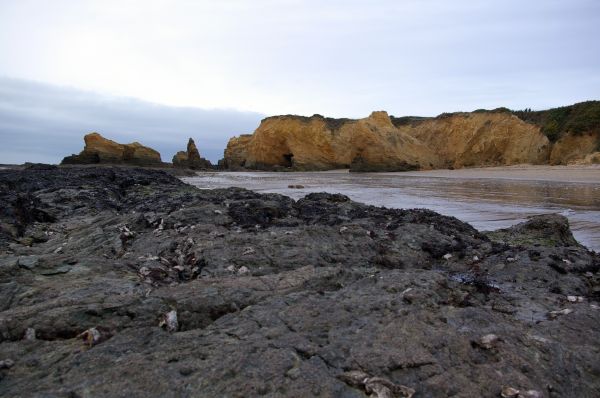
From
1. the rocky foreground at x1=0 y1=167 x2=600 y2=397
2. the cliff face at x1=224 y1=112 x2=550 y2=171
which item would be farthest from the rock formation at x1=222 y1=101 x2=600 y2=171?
the rocky foreground at x1=0 y1=167 x2=600 y2=397

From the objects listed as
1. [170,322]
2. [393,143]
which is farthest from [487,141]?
[170,322]

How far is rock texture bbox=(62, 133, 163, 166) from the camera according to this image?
43.6 meters

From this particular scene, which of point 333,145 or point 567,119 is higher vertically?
point 567,119

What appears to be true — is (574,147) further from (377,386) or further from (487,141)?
(377,386)

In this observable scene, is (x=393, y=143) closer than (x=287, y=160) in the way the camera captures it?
Yes

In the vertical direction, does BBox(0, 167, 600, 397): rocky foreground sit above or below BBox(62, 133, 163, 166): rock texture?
below

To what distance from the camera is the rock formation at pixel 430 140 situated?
3622 cm

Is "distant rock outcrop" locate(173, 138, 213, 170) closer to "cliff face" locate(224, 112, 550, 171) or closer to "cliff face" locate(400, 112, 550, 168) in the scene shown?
"cliff face" locate(224, 112, 550, 171)

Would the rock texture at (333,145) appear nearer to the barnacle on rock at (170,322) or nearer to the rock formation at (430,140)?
the rock formation at (430,140)

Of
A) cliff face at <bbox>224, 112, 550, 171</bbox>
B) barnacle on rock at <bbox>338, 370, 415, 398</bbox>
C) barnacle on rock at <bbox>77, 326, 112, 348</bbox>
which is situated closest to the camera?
barnacle on rock at <bbox>338, 370, 415, 398</bbox>

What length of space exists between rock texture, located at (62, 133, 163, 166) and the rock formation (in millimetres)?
13619

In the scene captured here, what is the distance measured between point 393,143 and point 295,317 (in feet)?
138

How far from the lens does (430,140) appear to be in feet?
155

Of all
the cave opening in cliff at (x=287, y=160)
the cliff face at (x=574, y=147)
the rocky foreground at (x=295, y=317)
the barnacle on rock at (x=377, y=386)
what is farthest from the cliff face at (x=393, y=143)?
the barnacle on rock at (x=377, y=386)
